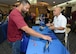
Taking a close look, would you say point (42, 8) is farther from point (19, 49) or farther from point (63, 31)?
point (19, 49)

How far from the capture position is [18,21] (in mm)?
2646

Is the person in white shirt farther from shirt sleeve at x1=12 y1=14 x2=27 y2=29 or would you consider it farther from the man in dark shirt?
shirt sleeve at x1=12 y1=14 x2=27 y2=29

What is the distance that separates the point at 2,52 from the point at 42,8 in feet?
35.6

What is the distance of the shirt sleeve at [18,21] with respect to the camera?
8.55 ft

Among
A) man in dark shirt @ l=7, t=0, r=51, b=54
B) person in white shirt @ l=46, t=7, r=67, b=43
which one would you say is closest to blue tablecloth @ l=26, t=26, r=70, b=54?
man in dark shirt @ l=7, t=0, r=51, b=54

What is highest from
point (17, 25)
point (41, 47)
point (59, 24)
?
point (17, 25)

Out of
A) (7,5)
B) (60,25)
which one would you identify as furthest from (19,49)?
(7,5)

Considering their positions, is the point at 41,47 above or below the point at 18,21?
below

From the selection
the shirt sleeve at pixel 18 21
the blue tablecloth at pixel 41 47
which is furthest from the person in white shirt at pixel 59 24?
the shirt sleeve at pixel 18 21

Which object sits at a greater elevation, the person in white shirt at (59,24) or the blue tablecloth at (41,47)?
the blue tablecloth at (41,47)

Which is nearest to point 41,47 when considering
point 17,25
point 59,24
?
point 17,25

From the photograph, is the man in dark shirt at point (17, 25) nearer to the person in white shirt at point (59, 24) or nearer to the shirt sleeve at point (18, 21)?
the shirt sleeve at point (18, 21)

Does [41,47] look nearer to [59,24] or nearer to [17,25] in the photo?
[17,25]

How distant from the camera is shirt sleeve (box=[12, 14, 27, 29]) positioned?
2605 millimetres
